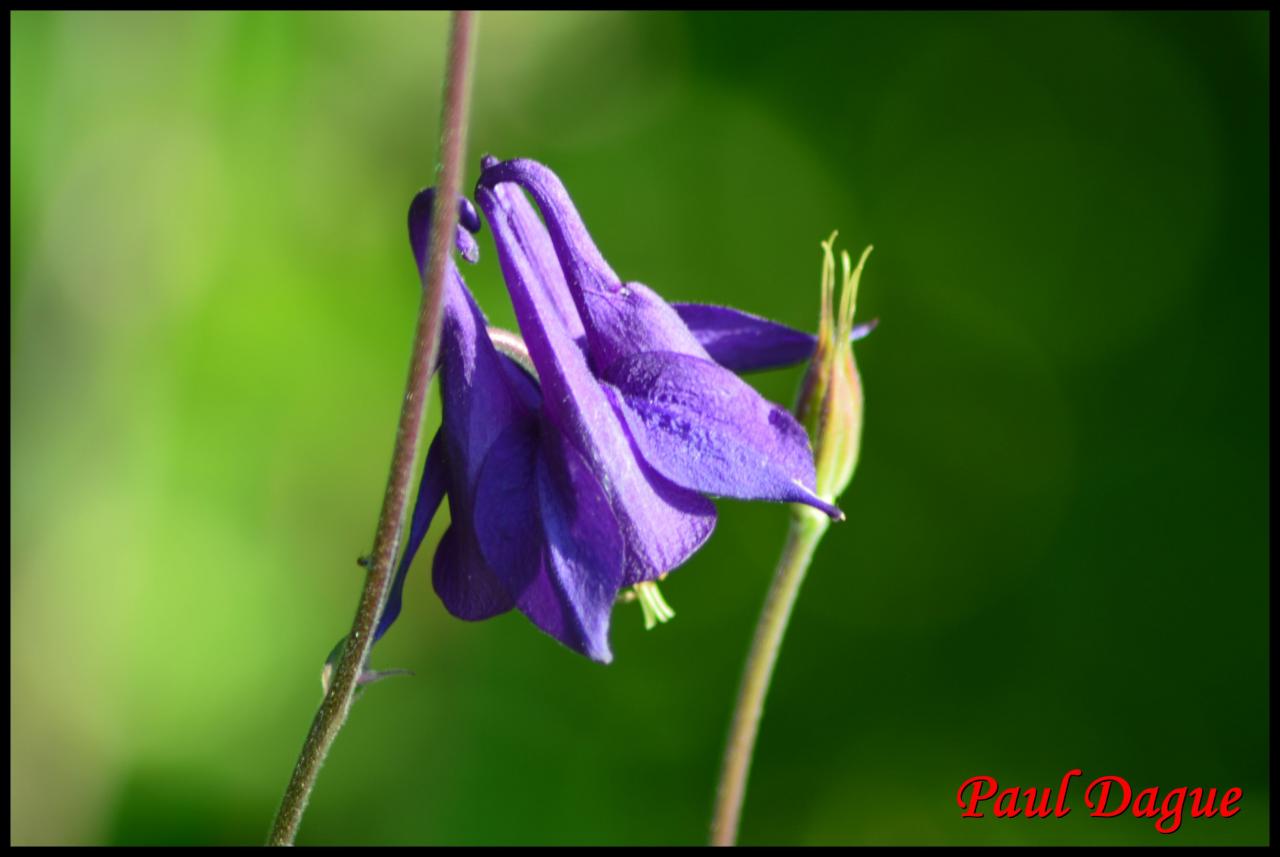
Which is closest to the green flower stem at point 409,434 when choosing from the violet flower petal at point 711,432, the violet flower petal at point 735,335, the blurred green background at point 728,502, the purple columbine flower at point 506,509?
the purple columbine flower at point 506,509

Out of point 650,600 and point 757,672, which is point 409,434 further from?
point 757,672

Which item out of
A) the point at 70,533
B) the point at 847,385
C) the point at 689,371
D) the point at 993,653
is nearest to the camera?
the point at 689,371

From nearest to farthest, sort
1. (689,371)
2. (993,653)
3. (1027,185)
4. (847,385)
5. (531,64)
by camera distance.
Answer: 1. (689,371)
2. (847,385)
3. (993,653)
4. (1027,185)
5. (531,64)

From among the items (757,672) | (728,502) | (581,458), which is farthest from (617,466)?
(728,502)

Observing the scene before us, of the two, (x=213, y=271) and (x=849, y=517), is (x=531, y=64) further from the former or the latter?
(x=849, y=517)

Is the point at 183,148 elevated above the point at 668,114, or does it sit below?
below

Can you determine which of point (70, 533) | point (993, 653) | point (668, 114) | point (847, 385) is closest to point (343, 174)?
point (668, 114)
